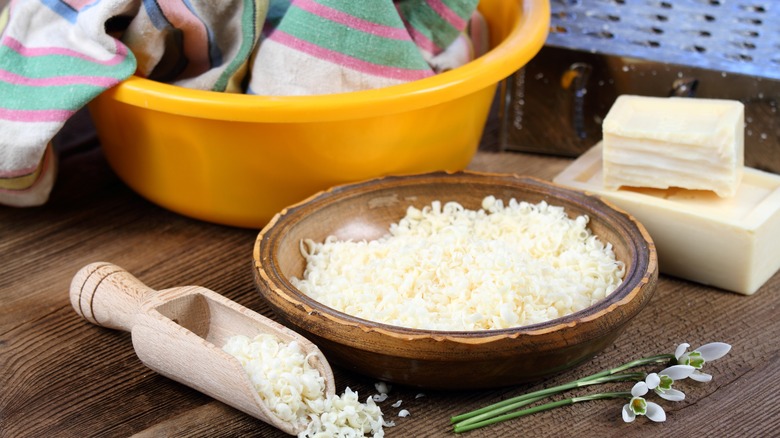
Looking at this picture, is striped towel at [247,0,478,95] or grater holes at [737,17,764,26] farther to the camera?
grater holes at [737,17,764,26]

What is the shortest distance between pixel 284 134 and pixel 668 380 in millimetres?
476

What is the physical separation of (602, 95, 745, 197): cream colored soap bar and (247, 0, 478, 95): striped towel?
238mm

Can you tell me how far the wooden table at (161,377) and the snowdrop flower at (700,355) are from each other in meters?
0.01

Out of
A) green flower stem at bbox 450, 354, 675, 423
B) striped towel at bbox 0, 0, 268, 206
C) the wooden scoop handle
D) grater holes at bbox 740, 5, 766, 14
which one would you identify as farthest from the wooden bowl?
grater holes at bbox 740, 5, 766, 14

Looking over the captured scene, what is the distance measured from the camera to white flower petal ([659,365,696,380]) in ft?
2.81

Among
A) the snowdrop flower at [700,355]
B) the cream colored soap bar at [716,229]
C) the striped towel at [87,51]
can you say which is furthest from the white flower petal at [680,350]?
the striped towel at [87,51]

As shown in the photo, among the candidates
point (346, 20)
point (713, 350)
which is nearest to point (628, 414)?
point (713, 350)

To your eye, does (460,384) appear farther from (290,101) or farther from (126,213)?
(126,213)

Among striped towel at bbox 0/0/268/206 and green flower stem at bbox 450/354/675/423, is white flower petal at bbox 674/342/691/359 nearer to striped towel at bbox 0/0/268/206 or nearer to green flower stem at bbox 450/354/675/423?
green flower stem at bbox 450/354/675/423

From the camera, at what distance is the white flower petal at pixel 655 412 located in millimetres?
814

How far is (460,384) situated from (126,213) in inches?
22.9

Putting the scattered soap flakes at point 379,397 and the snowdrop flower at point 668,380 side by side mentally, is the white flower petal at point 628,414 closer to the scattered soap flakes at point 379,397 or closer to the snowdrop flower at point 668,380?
the snowdrop flower at point 668,380

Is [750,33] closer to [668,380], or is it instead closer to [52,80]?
[668,380]

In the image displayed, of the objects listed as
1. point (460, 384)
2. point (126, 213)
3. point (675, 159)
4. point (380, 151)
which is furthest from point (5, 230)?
point (675, 159)
